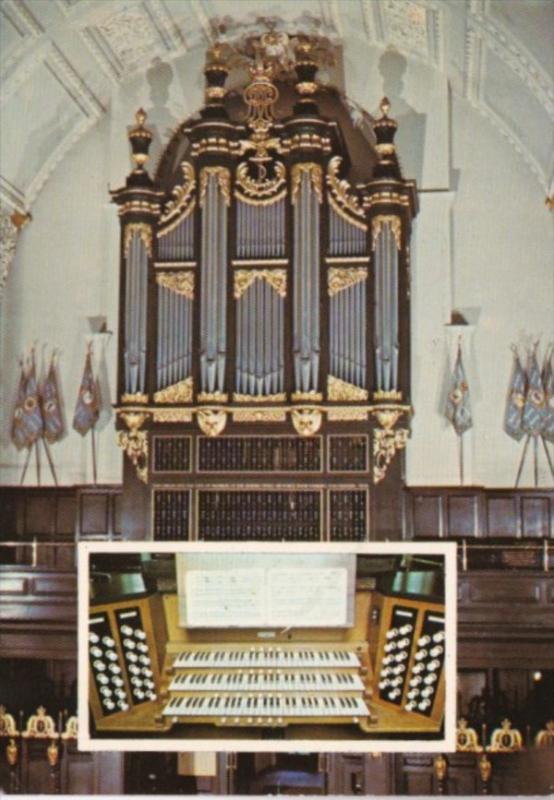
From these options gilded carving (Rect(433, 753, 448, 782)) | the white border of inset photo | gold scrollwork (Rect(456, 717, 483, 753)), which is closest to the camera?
the white border of inset photo

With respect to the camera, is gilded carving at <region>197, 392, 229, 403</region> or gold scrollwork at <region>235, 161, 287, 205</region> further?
gold scrollwork at <region>235, 161, 287, 205</region>

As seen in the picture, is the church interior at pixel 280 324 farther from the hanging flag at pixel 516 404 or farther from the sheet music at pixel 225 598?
the sheet music at pixel 225 598

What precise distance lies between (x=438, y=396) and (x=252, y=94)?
301 cm

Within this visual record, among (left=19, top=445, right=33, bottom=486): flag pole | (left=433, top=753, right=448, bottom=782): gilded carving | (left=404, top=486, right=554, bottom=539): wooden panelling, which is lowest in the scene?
(left=433, top=753, right=448, bottom=782): gilded carving

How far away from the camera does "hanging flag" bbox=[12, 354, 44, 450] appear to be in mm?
9914

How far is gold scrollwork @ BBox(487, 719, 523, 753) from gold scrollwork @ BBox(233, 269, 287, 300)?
12.3ft

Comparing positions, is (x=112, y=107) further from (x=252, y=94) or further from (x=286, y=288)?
(x=286, y=288)

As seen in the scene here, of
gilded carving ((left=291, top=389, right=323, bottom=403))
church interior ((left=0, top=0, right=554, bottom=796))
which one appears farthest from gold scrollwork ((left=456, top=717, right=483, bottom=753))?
gilded carving ((left=291, top=389, right=323, bottom=403))

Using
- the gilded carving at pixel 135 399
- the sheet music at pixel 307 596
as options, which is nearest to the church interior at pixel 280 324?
the gilded carving at pixel 135 399

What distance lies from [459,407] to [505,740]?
9.09ft

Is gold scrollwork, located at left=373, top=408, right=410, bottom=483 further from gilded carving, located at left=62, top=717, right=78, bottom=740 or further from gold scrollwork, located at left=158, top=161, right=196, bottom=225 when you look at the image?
gilded carving, located at left=62, top=717, right=78, bottom=740

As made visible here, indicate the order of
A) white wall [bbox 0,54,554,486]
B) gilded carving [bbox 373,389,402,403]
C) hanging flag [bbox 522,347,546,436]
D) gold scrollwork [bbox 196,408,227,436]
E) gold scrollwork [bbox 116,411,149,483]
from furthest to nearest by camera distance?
white wall [bbox 0,54,554,486], hanging flag [bbox 522,347,546,436], gold scrollwork [bbox 116,411,149,483], gold scrollwork [bbox 196,408,227,436], gilded carving [bbox 373,389,402,403]

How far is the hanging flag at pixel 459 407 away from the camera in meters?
9.56

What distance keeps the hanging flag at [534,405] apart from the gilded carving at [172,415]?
2894mm
